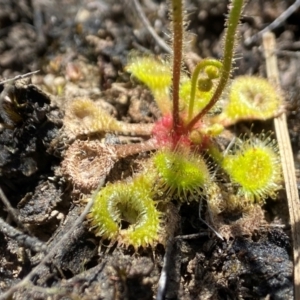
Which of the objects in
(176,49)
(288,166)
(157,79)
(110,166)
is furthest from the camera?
(157,79)

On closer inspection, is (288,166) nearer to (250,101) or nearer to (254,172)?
(254,172)

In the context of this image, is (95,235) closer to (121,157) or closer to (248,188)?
(121,157)

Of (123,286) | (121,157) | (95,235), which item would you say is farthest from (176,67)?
→ (123,286)

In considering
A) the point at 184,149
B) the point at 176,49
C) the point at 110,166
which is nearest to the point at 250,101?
the point at 184,149

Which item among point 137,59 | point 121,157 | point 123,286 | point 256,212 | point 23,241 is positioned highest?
point 137,59

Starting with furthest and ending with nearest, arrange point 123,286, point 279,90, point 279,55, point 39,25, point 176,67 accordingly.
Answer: point 39,25, point 279,55, point 279,90, point 176,67, point 123,286

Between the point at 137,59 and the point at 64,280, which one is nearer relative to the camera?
the point at 64,280

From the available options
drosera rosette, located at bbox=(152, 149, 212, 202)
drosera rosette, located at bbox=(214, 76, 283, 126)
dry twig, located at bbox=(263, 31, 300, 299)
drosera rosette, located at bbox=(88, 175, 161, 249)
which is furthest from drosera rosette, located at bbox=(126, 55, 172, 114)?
dry twig, located at bbox=(263, 31, 300, 299)

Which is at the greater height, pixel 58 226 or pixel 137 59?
pixel 137 59
